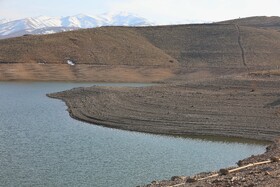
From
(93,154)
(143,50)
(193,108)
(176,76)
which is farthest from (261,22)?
(93,154)

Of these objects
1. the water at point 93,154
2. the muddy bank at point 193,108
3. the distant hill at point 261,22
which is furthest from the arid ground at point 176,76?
the water at point 93,154

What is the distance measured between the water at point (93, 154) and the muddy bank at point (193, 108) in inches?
58.8

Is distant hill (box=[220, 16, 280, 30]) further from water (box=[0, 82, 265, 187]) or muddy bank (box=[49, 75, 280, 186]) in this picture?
water (box=[0, 82, 265, 187])

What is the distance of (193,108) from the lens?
114 ft

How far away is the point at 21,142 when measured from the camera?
25688 mm

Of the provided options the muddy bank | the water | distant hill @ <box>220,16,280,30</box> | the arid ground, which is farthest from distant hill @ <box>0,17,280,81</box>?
the water

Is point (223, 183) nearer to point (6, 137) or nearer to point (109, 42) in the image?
point (6, 137)

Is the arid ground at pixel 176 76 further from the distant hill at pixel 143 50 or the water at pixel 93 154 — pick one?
the water at pixel 93 154

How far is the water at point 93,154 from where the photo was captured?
18.9m

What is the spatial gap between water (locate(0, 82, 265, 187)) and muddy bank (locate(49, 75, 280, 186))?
1494mm

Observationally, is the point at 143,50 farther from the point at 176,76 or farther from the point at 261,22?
the point at 261,22

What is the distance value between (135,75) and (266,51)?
26060 millimetres

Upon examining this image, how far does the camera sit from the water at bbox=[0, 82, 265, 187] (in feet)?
62.1

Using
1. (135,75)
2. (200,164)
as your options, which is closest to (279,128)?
(200,164)
